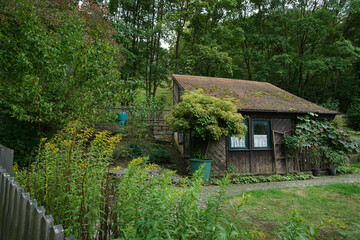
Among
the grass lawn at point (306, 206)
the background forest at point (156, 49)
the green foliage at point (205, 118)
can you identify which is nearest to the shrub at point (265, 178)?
the grass lawn at point (306, 206)

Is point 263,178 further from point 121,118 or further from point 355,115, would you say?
point 355,115

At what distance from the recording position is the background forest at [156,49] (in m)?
5.21

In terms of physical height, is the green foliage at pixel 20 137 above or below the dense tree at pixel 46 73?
below

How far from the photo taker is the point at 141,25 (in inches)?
803

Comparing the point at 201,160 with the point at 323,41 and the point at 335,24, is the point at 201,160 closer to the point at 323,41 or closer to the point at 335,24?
the point at 323,41

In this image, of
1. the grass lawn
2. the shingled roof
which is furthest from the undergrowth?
the shingled roof

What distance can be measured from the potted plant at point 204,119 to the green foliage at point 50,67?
256cm

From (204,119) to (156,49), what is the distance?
15458mm

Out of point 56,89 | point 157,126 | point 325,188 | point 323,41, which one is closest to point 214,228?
point 56,89

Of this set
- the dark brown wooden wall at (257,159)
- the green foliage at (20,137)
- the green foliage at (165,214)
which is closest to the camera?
the green foliage at (165,214)

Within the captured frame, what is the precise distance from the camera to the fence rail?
1.28 meters

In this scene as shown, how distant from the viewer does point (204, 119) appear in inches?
304

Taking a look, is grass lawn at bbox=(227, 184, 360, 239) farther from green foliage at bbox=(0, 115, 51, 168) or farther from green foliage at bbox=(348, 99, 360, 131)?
green foliage at bbox=(348, 99, 360, 131)

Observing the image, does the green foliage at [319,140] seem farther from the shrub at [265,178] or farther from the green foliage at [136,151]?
the green foliage at [136,151]
